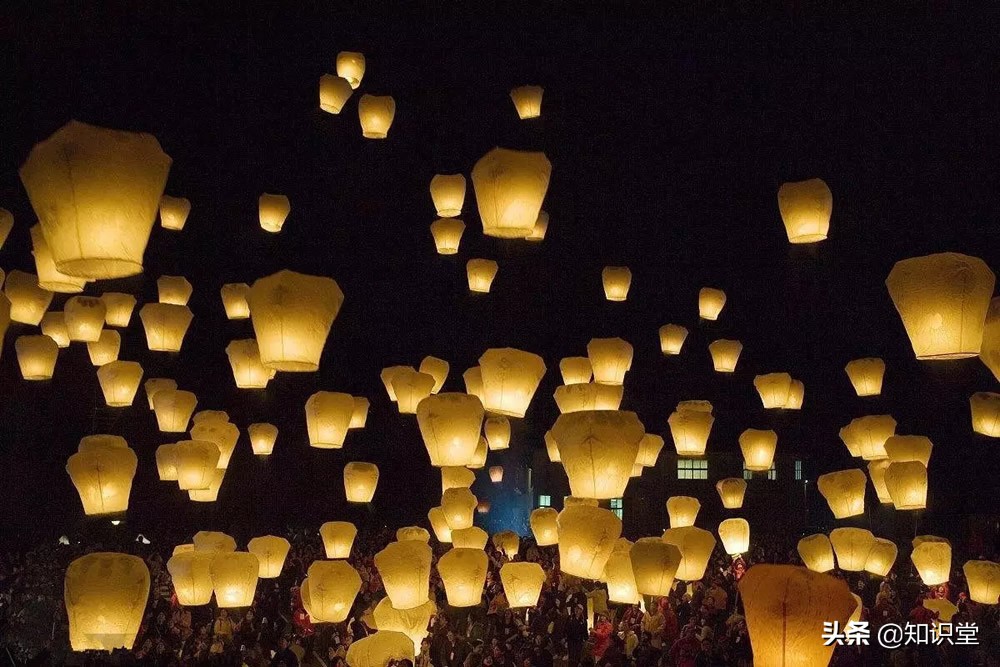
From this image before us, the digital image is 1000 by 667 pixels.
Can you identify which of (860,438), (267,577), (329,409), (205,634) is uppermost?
(860,438)

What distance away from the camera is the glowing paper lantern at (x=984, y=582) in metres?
11.4

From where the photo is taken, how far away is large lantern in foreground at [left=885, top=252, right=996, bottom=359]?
6.98 m

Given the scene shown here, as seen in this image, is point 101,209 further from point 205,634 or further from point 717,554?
point 717,554

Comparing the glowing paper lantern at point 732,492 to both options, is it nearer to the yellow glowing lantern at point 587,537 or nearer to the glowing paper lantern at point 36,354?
the yellow glowing lantern at point 587,537

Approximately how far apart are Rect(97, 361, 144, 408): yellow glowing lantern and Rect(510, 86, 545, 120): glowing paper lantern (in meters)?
7.12

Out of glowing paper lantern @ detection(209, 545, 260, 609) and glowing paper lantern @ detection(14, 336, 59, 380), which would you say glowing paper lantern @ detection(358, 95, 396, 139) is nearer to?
glowing paper lantern @ detection(14, 336, 59, 380)

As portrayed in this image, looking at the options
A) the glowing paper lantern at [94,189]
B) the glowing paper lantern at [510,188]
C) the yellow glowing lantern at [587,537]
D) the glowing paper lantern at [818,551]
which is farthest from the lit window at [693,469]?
the glowing paper lantern at [94,189]

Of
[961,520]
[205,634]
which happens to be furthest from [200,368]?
[961,520]

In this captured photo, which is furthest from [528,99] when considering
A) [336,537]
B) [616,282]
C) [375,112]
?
[336,537]

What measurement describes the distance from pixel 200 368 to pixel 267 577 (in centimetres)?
782

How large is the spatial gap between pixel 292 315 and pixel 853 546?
28.6 feet

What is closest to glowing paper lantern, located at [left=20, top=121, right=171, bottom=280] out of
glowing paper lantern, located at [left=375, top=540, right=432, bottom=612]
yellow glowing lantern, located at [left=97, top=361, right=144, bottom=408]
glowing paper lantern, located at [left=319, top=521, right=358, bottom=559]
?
glowing paper lantern, located at [left=375, top=540, right=432, bottom=612]

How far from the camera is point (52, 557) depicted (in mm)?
14039

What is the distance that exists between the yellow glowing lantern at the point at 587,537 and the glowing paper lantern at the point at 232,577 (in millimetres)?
3549
